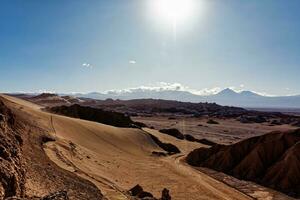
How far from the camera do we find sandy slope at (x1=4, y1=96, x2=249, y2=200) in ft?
84.4

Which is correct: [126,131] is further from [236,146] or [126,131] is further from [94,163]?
[94,163]

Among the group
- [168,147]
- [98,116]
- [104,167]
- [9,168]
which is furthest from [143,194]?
[98,116]

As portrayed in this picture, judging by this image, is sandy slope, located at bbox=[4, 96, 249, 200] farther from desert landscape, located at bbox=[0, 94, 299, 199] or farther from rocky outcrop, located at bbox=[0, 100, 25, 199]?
rocky outcrop, located at bbox=[0, 100, 25, 199]

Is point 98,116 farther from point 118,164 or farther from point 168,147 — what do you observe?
point 118,164

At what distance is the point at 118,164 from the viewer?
33.6 meters

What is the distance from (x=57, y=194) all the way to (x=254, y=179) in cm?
2543

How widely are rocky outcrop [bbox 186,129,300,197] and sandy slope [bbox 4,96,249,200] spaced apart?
3.42 m

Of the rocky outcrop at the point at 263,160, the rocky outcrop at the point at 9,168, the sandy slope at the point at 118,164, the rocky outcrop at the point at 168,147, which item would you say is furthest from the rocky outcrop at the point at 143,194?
the rocky outcrop at the point at 168,147

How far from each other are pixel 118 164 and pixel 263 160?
14.2 m

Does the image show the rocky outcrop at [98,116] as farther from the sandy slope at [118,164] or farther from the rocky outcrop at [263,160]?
the rocky outcrop at [263,160]

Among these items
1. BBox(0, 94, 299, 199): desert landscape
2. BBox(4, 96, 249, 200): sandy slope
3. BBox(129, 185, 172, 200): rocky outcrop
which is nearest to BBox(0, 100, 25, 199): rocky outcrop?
BBox(0, 94, 299, 199): desert landscape

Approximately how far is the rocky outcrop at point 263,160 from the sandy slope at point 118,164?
135 inches

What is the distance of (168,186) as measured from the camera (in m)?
28.9

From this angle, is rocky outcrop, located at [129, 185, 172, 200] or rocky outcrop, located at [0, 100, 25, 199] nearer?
rocky outcrop, located at [0, 100, 25, 199]
